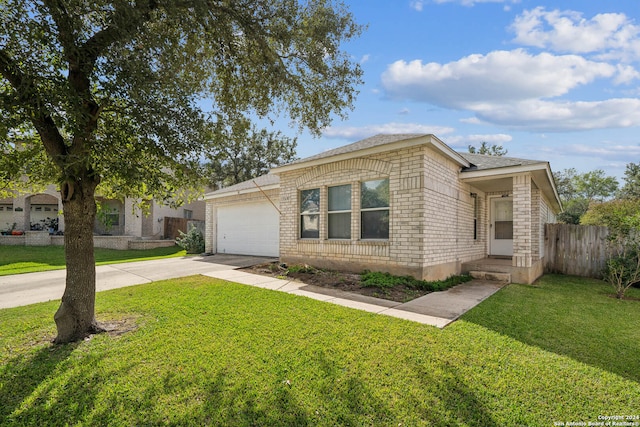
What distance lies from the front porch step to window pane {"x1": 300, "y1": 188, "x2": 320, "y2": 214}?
16.4ft

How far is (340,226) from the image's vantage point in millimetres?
9031

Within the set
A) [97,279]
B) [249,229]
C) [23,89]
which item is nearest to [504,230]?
[249,229]

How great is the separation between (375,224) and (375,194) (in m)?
0.81

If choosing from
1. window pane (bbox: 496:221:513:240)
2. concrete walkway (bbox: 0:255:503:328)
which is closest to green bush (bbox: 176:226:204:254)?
concrete walkway (bbox: 0:255:503:328)

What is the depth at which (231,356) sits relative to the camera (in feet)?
11.6

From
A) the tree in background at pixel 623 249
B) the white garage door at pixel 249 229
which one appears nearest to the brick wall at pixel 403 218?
the white garage door at pixel 249 229

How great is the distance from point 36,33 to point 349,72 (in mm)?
4485

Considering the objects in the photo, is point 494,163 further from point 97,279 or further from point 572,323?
point 97,279

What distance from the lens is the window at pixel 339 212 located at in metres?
8.85

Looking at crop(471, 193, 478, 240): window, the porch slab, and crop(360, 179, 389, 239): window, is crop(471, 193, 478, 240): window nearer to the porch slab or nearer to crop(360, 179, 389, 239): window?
the porch slab

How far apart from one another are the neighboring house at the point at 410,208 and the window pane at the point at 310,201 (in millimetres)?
33

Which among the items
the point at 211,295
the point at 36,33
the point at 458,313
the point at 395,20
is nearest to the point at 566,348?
the point at 458,313

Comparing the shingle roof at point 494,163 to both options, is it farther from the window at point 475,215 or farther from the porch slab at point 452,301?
the porch slab at point 452,301

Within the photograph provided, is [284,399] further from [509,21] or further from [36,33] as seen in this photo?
[509,21]
